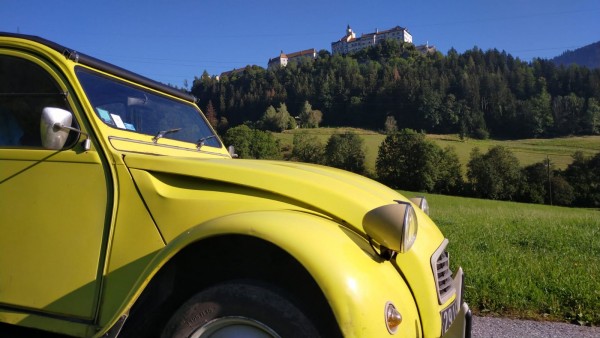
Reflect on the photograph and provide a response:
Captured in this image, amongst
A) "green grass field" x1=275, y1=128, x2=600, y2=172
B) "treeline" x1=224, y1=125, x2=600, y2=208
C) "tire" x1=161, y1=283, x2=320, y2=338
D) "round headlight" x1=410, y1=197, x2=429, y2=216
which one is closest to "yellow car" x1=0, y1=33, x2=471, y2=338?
"tire" x1=161, y1=283, x2=320, y2=338

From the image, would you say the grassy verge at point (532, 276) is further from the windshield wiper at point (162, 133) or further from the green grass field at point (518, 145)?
the green grass field at point (518, 145)

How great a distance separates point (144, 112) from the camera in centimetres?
304

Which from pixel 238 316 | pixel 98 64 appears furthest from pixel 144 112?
pixel 238 316

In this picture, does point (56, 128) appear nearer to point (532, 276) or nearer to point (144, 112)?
point (144, 112)

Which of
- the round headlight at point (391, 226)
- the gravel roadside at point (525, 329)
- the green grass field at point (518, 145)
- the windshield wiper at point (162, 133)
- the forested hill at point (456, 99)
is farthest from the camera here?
the forested hill at point (456, 99)

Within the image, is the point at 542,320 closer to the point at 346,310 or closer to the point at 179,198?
the point at 346,310

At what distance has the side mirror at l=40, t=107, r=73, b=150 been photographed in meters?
2.22

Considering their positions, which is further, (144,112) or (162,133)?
(144,112)

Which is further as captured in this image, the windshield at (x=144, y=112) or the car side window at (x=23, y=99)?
the windshield at (x=144, y=112)

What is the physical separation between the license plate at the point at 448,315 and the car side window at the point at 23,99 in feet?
7.51

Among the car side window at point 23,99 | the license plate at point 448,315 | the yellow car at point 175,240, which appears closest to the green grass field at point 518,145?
the car side window at point 23,99

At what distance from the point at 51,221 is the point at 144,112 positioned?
102cm

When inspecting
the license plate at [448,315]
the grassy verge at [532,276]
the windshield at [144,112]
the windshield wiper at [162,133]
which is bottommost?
the grassy verge at [532,276]

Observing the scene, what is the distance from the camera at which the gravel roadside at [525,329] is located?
3.52 meters
